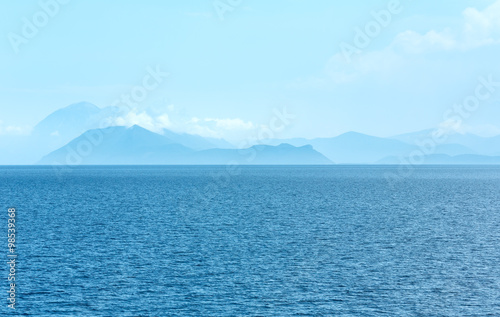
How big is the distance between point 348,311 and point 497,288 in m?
14.7

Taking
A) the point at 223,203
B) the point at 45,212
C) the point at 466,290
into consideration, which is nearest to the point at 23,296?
the point at 466,290

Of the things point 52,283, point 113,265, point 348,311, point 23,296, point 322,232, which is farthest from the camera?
point 322,232

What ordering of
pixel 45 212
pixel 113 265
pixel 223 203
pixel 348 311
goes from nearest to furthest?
pixel 348 311 → pixel 113 265 → pixel 45 212 → pixel 223 203

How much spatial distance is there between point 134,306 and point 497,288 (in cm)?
3013

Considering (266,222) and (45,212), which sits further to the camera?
(45,212)

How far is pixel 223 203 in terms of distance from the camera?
12544 cm

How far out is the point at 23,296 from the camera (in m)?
44.0

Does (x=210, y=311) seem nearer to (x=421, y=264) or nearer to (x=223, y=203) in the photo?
(x=421, y=264)

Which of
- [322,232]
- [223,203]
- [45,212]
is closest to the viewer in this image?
[322,232]

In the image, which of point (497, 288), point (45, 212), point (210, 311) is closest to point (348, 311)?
point (210, 311)

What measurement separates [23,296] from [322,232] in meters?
43.6

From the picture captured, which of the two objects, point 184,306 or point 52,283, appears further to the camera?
point 52,283

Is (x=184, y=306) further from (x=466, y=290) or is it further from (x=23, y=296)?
(x=466, y=290)

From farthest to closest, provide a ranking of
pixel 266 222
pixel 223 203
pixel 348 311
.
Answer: pixel 223 203
pixel 266 222
pixel 348 311
